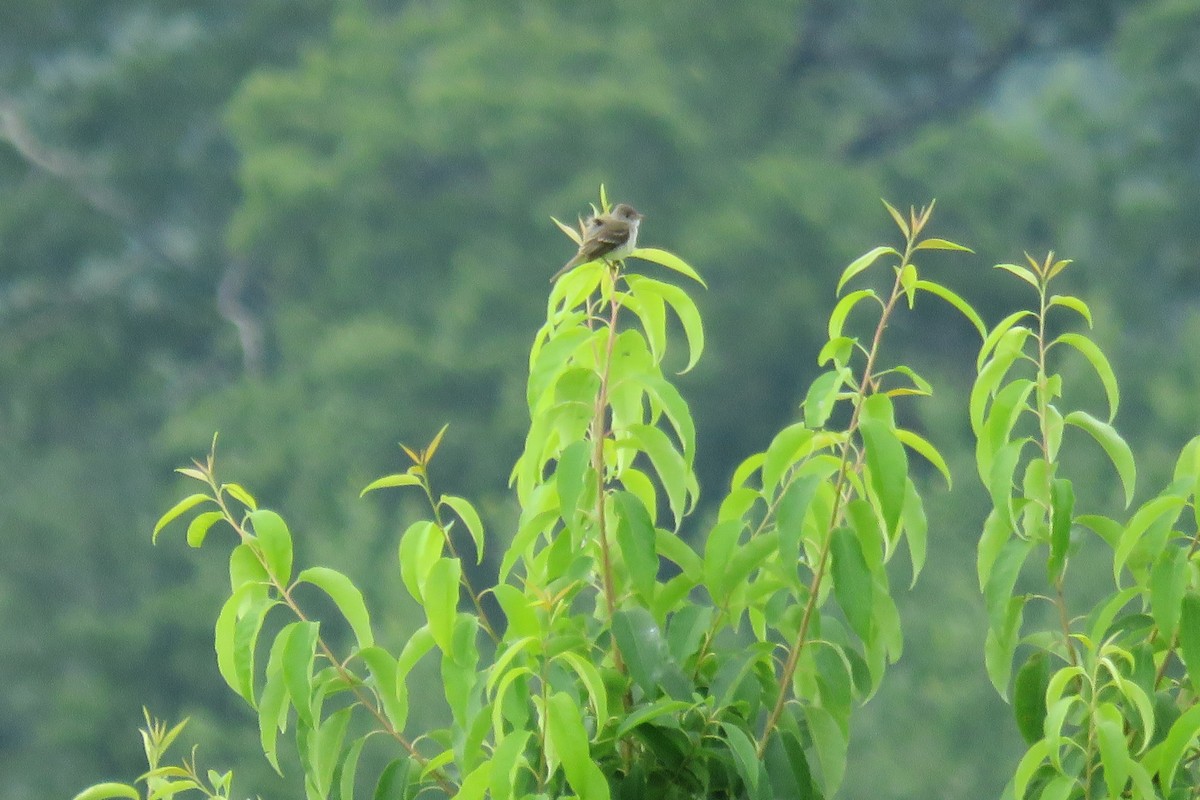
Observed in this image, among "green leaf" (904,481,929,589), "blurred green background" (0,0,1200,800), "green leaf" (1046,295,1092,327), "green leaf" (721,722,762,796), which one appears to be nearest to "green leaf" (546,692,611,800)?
"green leaf" (721,722,762,796)

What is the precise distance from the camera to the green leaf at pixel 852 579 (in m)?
2.48

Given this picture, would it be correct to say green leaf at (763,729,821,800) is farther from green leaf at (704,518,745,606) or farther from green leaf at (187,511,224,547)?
green leaf at (187,511,224,547)

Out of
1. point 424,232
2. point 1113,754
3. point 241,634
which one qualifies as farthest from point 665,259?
point 424,232

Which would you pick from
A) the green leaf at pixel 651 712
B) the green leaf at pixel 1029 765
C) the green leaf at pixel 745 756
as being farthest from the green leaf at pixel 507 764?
the green leaf at pixel 1029 765

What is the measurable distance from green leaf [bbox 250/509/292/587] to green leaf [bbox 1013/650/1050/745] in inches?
36.3

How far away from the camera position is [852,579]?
2.50 meters

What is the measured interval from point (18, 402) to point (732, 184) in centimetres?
961

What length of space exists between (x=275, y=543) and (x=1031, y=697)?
965 millimetres

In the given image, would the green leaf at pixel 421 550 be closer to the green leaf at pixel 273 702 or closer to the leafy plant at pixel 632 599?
the leafy plant at pixel 632 599

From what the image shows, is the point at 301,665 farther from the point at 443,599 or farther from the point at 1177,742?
the point at 1177,742

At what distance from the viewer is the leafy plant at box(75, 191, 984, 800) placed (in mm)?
2479

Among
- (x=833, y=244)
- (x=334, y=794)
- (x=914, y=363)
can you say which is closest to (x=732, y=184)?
(x=833, y=244)

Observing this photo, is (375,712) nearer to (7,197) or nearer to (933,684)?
(933,684)

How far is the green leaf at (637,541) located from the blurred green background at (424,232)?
Result: 56.6 ft
